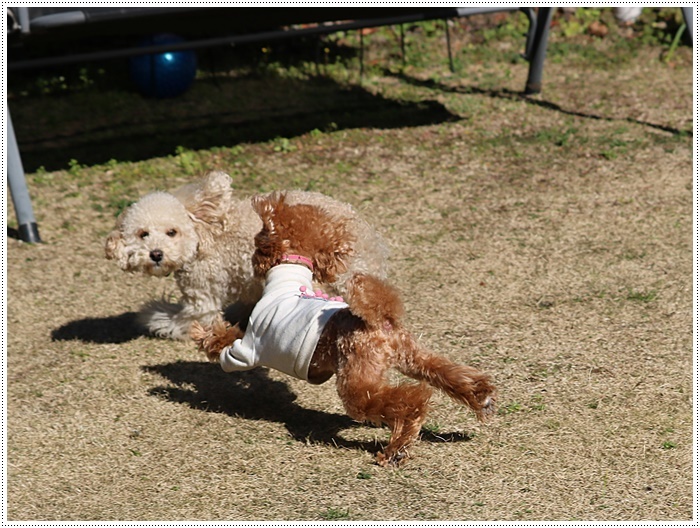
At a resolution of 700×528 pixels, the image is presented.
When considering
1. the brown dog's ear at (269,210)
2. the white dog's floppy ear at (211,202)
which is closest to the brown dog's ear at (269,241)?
the brown dog's ear at (269,210)

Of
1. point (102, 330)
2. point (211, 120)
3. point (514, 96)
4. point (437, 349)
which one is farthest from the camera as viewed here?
point (514, 96)

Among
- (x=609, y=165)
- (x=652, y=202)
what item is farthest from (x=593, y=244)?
(x=609, y=165)

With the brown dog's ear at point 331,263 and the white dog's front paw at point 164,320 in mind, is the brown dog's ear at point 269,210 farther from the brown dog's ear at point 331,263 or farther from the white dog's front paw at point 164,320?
the white dog's front paw at point 164,320

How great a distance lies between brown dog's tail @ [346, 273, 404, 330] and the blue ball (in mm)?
4863

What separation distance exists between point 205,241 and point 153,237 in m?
0.23

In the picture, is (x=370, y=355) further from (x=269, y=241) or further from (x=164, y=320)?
(x=164, y=320)

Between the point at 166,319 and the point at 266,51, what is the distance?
4.70m

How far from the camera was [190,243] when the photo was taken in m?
3.95

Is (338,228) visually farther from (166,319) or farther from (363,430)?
(166,319)

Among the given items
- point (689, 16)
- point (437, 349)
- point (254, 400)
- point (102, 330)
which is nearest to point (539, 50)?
point (689, 16)

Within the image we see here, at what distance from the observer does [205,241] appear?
3.99 metres

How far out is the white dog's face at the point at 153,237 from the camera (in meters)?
3.87

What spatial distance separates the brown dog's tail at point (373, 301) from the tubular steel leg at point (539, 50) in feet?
15.5

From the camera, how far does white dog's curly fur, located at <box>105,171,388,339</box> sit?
3.87m
